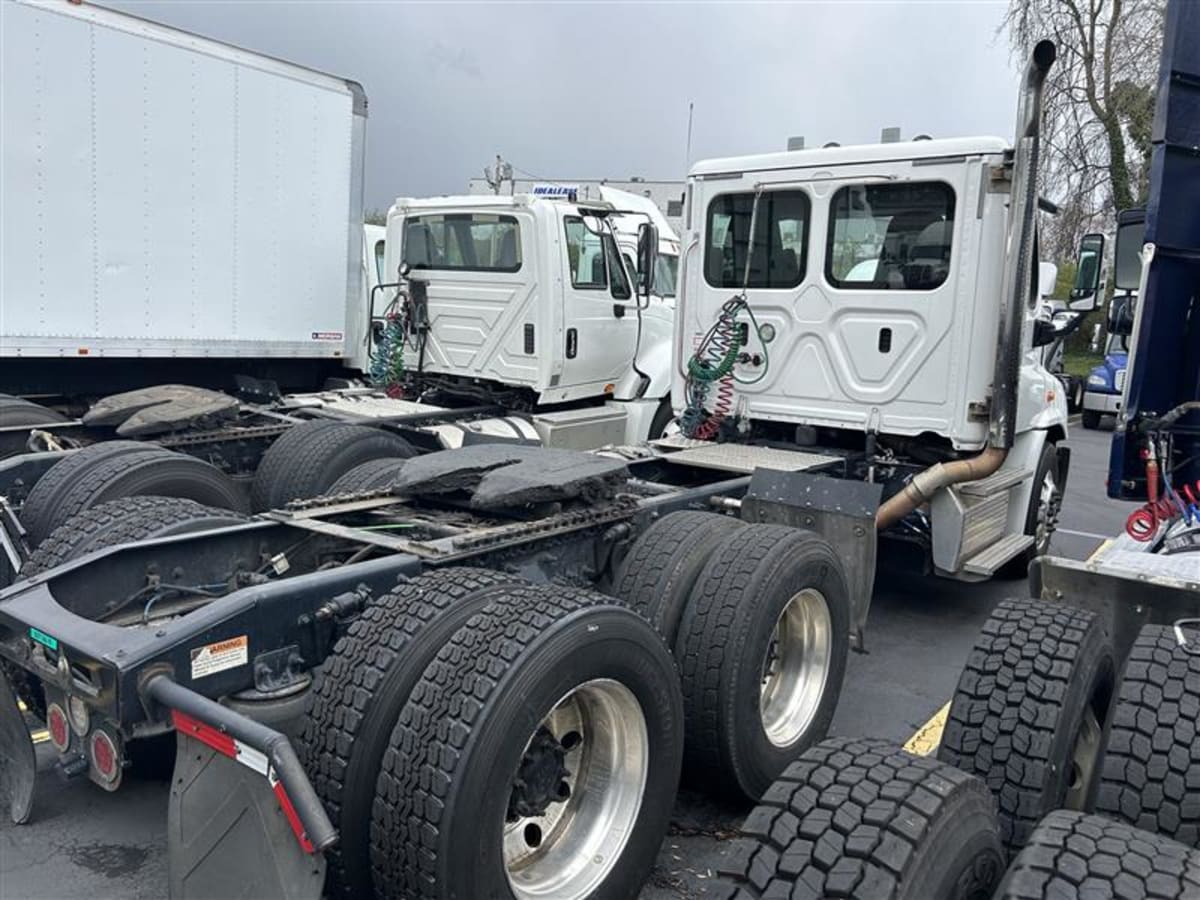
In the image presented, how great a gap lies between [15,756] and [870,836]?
2.64 metres

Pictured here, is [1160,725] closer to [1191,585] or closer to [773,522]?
[1191,585]

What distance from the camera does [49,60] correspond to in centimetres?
731

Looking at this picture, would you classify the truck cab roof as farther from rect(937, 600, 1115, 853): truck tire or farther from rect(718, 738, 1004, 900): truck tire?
rect(718, 738, 1004, 900): truck tire

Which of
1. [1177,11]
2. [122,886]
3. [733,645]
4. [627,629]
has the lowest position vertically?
[122,886]

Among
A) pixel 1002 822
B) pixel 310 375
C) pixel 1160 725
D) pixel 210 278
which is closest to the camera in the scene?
pixel 1160 725

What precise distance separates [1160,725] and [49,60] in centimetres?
821

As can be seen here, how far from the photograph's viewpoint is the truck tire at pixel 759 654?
3602mm

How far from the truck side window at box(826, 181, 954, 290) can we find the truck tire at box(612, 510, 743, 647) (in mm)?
2379

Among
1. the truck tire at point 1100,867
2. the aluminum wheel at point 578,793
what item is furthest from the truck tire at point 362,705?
the truck tire at point 1100,867

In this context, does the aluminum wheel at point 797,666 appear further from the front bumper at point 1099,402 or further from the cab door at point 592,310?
the front bumper at point 1099,402

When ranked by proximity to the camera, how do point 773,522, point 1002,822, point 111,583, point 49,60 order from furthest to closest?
point 49,60 → point 773,522 → point 111,583 → point 1002,822

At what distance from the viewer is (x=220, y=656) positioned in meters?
2.82

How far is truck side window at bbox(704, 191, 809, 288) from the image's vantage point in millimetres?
6098

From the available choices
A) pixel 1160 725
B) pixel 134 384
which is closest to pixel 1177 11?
pixel 1160 725
